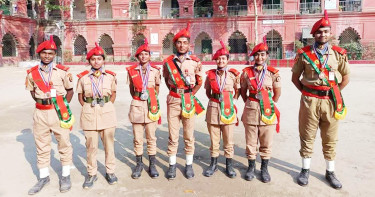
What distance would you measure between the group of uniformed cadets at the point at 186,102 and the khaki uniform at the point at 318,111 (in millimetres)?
11

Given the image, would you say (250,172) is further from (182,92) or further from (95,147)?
(95,147)

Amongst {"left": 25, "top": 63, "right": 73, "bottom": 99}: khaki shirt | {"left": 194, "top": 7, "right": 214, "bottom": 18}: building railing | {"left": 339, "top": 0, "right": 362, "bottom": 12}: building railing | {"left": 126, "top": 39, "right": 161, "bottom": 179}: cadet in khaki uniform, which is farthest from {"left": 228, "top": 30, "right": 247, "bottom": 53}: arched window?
{"left": 25, "top": 63, "right": 73, "bottom": 99}: khaki shirt

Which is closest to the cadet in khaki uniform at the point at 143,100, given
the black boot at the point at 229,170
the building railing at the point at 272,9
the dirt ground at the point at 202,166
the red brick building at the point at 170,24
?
the dirt ground at the point at 202,166

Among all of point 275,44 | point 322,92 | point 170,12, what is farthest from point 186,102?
point 170,12

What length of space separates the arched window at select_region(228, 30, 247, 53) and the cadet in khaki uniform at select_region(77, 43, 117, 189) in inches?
940

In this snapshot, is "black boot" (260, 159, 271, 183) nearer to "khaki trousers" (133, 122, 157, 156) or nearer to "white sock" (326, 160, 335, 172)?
"white sock" (326, 160, 335, 172)

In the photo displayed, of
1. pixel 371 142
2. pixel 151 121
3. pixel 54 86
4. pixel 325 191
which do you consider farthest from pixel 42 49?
pixel 371 142

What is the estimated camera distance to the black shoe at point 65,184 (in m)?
3.56

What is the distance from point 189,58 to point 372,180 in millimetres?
2739

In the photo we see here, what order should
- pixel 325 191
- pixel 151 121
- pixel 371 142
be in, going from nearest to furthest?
pixel 325 191
pixel 151 121
pixel 371 142

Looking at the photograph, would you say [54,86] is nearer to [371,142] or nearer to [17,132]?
[17,132]

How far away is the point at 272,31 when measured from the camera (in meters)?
25.5

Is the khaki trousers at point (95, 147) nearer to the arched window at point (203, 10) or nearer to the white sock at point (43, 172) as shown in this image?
the white sock at point (43, 172)

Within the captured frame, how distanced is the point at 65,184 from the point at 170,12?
84.2 feet
